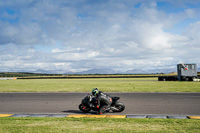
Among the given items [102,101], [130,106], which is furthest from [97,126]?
[130,106]

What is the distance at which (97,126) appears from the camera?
6805 millimetres

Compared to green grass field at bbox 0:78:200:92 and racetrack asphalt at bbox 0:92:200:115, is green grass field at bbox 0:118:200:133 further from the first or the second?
green grass field at bbox 0:78:200:92

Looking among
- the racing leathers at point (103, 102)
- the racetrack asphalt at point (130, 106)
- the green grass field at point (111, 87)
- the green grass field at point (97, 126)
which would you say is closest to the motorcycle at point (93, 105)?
the racing leathers at point (103, 102)

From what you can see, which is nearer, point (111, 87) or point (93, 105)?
point (93, 105)

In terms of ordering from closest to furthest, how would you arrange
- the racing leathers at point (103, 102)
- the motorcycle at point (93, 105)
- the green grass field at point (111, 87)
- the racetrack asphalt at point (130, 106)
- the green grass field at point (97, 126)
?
1. the green grass field at point (97, 126)
2. the racing leathers at point (103, 102)
3. the motorcycle at point (93, 105)
4. the racetrack asphalt at point (130, 106)
5. the green grass field at point (111, 87)

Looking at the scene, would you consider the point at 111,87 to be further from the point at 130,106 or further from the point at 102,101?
the point at 102,101

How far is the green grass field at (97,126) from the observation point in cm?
628

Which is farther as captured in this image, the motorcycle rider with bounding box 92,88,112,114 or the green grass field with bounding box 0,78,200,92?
the green grass field with bounding box 0,78,200,92

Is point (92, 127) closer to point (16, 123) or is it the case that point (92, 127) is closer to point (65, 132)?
point (65, 132)

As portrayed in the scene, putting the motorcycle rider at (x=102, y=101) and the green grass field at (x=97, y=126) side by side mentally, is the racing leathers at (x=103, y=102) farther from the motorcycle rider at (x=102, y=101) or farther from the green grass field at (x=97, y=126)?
the green grass field at (x=97, y=126)

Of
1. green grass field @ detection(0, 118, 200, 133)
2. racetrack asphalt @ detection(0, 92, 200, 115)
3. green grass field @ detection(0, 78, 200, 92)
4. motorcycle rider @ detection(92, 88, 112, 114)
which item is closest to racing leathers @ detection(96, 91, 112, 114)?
motorcycle rider @ detection(92, 88, 112, 114)

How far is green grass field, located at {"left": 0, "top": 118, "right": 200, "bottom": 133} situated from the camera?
6.28 metres

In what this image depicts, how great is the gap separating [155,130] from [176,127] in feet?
2.64

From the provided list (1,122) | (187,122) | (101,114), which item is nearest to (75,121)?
(101,114)
